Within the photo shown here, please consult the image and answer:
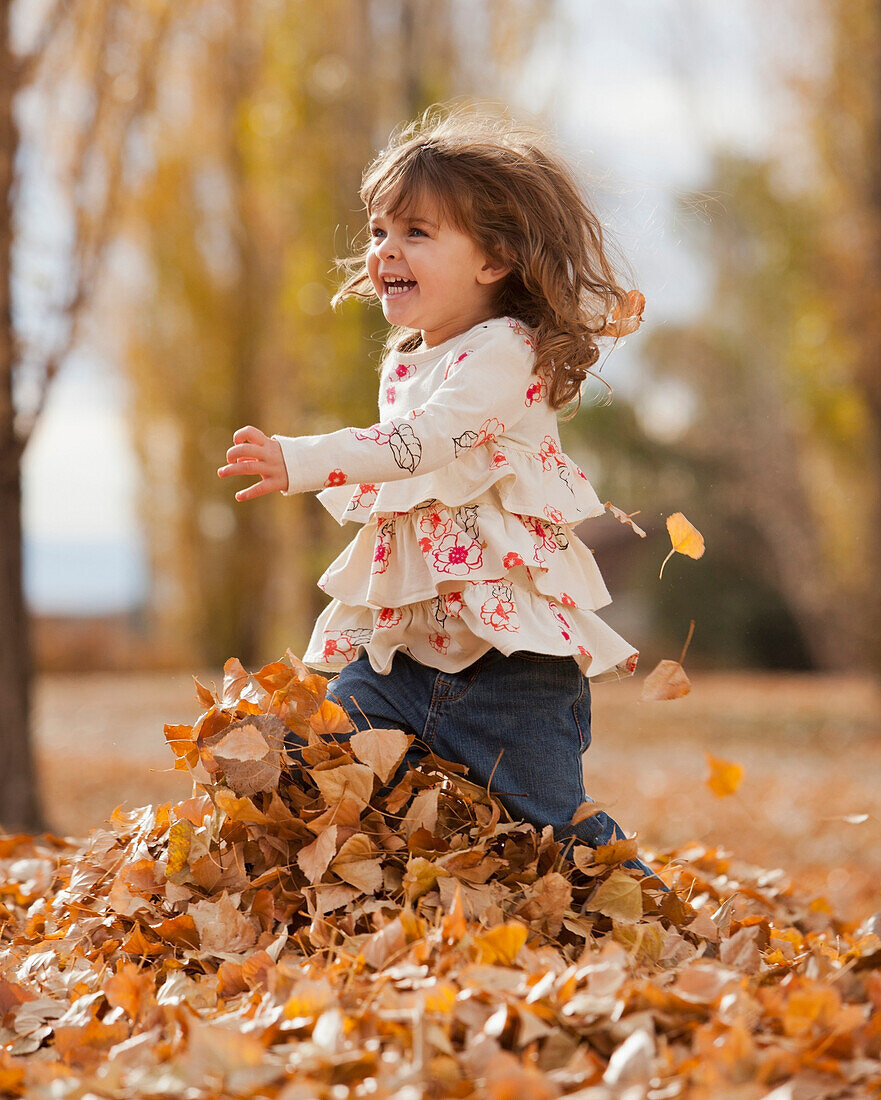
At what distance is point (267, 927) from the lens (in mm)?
1644

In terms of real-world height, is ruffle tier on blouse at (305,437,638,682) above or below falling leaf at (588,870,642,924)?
above

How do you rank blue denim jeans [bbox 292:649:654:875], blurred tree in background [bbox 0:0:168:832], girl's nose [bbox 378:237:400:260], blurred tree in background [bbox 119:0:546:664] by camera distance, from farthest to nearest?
blurred tree in background [bbox 119:0:546:664] < blurred tree in background [bbox 0:0:168:832] < girl's nose [bbox 378:237:400:260] < blue denim jeans [bbox 292:649:654:875]

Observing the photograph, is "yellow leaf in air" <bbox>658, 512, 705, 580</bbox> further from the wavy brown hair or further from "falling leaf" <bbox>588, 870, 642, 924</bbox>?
"falling leaf" <bbox>588, 870, 642, 924</bbox>

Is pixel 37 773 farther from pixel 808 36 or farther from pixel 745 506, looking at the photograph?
pixel 745 506

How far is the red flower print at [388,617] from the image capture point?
186 centimetres

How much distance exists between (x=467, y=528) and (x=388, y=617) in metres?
0.20

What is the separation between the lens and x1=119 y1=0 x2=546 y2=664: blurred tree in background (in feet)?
24.3

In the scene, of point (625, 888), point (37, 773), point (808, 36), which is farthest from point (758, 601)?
point (625, 888)

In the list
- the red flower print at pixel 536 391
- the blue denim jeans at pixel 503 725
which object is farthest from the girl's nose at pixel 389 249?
the blue denim jeans at pixel 503 725

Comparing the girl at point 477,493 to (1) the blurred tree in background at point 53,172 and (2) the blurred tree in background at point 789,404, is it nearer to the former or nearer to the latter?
(1) the blurred tree in background at point 53,172

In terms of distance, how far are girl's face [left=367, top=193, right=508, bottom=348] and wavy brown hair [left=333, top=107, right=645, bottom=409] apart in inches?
0.7

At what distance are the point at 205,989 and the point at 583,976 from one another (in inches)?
19.9

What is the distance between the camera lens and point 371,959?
145 centimetres

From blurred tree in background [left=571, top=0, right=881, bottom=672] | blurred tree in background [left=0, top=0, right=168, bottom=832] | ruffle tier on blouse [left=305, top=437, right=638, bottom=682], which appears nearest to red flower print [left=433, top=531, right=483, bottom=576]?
ruffle tier on blouse [left=305, top=437, right=638, bottom=682]
